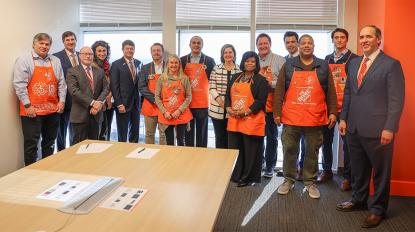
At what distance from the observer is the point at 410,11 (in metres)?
3.32

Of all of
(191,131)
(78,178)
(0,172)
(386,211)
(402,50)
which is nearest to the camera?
(78,178)

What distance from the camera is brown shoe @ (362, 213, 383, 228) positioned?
9.32 feet

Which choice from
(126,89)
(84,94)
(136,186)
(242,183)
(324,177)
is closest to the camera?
(136,186)

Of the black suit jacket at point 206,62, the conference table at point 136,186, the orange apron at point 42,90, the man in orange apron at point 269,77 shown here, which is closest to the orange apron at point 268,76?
the man in orange apron at point 269,77

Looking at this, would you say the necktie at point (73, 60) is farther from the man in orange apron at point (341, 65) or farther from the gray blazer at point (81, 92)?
the man in orange apron at point (341, 65)

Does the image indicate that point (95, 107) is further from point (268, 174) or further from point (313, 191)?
point (313, 191)

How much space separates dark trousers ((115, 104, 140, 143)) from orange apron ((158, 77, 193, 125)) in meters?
0.55

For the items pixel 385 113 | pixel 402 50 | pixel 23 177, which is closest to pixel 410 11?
pixel 402 50

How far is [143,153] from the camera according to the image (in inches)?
91.7

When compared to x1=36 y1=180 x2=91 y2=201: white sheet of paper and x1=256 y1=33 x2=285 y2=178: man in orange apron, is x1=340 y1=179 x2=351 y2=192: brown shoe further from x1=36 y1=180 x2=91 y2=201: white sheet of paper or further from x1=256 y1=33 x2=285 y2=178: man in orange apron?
x1=36 y1=180 x2=91 y2=201: white sheet of paper

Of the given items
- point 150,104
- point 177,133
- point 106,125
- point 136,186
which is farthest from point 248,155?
point 136,186

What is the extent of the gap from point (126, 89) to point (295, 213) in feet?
7.54

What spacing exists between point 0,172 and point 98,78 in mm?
1419

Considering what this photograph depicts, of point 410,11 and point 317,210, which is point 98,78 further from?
point 410,11
